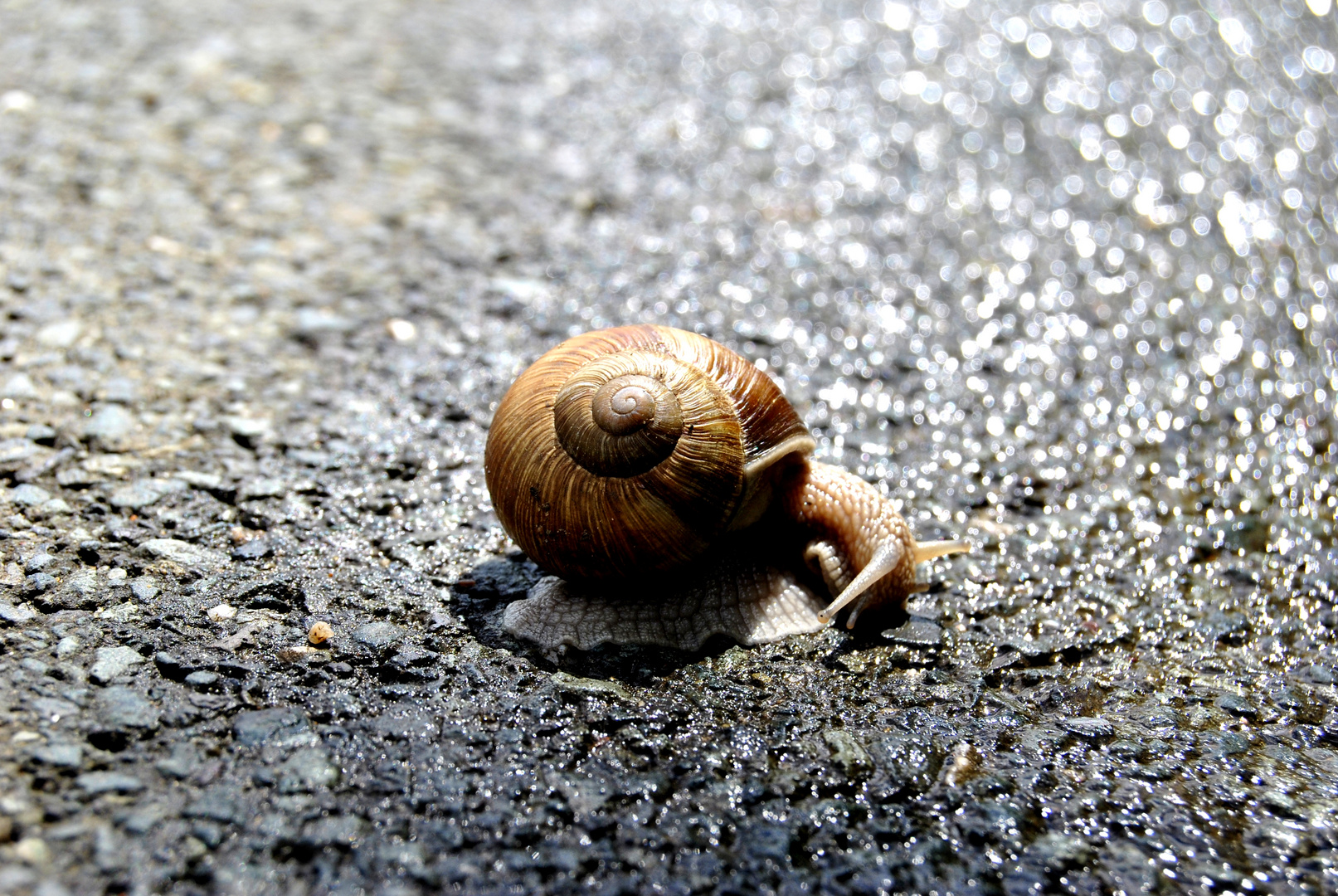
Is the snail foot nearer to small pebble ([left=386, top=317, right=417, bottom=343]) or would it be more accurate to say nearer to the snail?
the snail

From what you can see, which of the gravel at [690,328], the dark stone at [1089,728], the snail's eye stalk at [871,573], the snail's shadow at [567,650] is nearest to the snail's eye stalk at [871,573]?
the snail's eye stalk at [871,573]

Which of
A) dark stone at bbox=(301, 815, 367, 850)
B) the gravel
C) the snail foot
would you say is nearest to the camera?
dark stone at bbox=(301, 815, 367, 850)

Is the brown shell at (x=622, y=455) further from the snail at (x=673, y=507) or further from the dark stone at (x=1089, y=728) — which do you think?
the dark stone at (x=1089, y=728)

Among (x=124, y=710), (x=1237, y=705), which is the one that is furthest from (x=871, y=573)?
(x=124, y=710)

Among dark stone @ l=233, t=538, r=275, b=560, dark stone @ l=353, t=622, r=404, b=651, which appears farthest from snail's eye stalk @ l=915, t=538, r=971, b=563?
dark stone @ l=233, t=538, r=275, b=560

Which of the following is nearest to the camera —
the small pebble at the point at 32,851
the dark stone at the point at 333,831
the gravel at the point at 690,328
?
the small pebble at the point at 32,851

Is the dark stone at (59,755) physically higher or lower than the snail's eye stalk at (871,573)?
lower

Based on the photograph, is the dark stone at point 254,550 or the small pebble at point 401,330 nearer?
the dark stone at point 254,550
